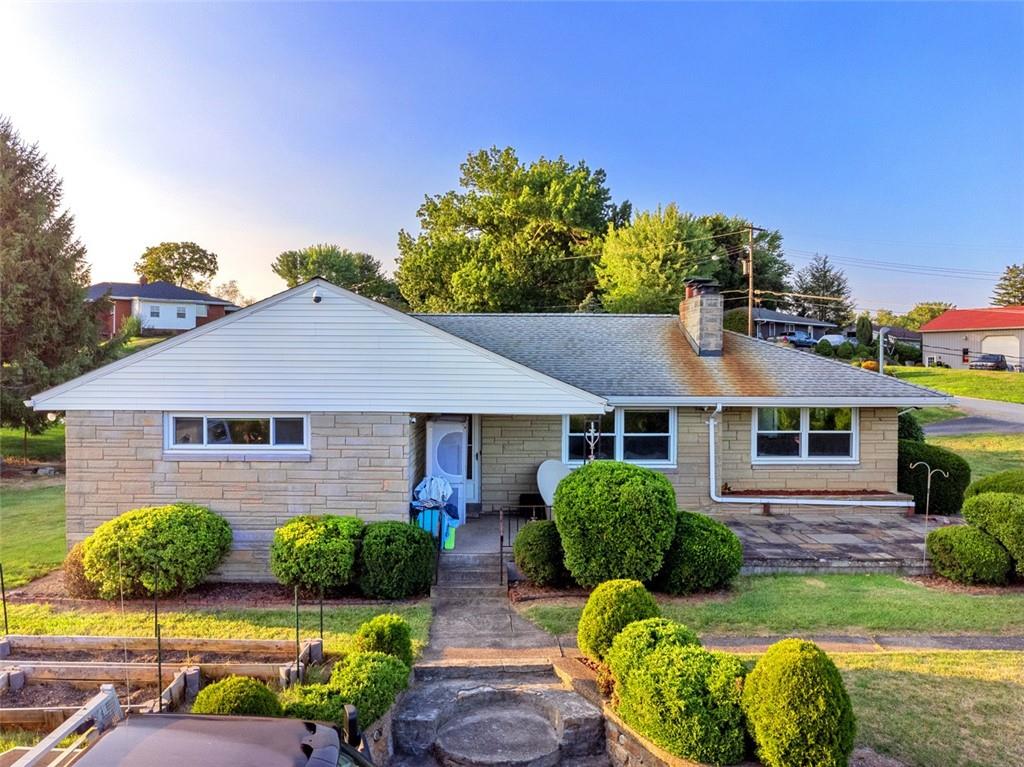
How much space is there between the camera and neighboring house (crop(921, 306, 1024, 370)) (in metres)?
47.2

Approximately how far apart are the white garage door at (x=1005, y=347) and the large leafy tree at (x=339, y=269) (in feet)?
168

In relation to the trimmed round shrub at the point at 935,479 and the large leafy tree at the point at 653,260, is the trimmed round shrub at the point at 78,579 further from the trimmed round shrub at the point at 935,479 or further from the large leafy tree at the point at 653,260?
Answer: the large leafy tree at the point at 653,260

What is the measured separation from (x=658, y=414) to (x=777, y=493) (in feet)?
10.7

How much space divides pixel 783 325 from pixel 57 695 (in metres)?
58.7

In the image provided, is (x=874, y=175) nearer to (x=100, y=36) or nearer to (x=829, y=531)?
(x=829, y=531)

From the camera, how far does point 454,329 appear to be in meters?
16.3

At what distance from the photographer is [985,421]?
28359mm

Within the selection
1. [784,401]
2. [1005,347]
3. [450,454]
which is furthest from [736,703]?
[1005,347]

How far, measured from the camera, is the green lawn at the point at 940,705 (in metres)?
5.07

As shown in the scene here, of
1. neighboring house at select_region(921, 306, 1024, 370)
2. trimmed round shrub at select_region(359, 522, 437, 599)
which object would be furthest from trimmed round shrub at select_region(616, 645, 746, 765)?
neighboring house at select_region(921, 306, 1024, 370)

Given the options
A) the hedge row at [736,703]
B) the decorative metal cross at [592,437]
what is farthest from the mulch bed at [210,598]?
the decorative metal cross at [592,437]

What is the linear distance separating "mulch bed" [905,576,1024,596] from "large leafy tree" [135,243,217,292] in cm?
8635

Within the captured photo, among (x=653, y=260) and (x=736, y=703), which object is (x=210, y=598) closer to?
(x=736, y=703)

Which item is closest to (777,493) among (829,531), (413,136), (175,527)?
(829,531)
